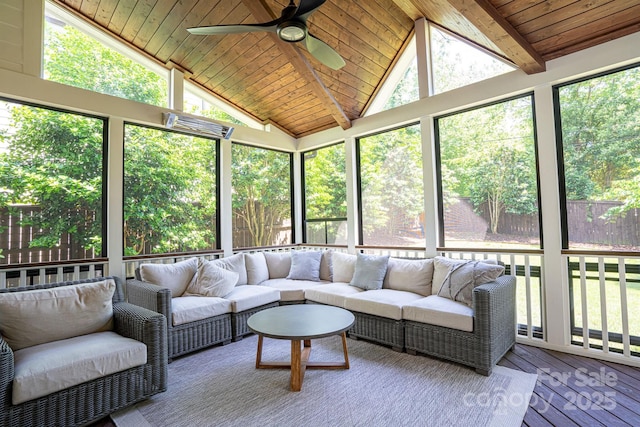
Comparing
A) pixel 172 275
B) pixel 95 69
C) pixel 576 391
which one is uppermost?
pixel 95 69

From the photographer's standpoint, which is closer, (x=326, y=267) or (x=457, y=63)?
(x=457, y=63)

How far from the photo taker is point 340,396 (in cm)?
242

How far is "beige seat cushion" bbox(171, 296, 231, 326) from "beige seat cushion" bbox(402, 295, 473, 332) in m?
1.94

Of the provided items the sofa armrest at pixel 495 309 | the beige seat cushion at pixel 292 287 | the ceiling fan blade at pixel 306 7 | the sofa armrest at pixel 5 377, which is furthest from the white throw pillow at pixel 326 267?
the sofa armrest at pixel 5 377

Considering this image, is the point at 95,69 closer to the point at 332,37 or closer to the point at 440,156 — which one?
the point at 332,37

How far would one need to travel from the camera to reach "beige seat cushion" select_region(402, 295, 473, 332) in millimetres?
2852

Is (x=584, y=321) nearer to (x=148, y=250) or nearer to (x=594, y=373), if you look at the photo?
(x=594, y=373)

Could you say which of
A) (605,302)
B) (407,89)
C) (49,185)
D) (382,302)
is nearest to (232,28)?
(49,185)

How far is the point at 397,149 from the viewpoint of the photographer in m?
4.76

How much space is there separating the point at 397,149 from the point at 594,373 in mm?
3297

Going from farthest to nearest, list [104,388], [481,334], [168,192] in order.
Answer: [168,192] → [481,334] → [104,388]

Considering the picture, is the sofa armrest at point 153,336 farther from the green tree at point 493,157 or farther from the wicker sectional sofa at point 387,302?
the green tree at point 493,157

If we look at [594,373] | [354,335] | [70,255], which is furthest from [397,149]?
[70,255]

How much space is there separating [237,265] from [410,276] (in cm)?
225
